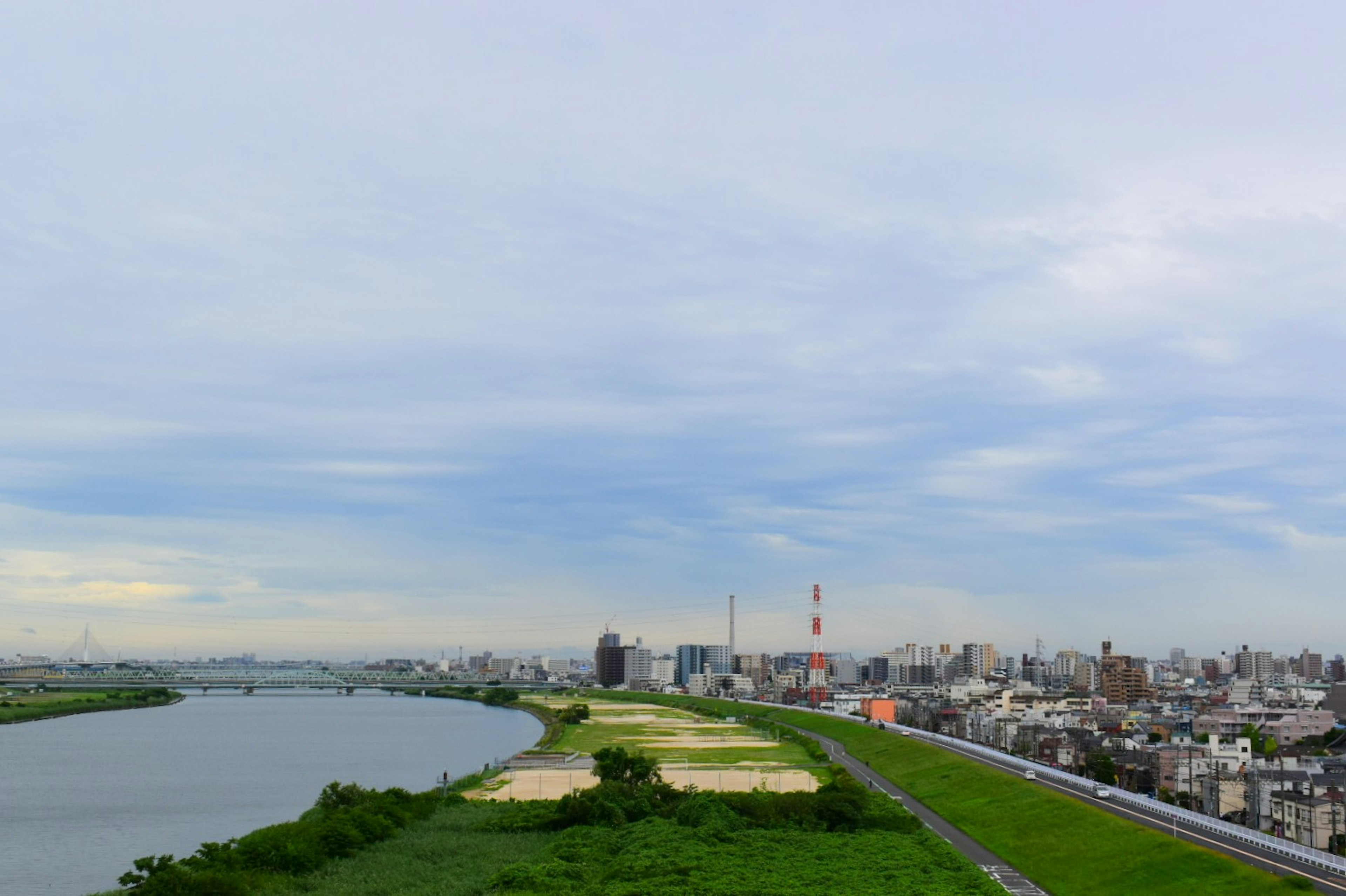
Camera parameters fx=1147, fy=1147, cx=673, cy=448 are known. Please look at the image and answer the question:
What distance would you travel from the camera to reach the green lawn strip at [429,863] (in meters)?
32.2

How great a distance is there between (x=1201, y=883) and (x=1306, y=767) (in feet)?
126

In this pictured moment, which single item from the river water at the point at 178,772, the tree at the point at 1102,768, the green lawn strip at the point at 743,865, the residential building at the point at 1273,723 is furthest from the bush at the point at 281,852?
the residential building at the point at 1273,723

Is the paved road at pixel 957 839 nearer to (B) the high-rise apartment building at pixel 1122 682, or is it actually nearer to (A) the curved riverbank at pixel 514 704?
(A) the curved riverbank at pixel 514 704

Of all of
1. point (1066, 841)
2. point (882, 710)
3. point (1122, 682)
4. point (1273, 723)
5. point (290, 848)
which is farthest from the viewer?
point (1122, 682)

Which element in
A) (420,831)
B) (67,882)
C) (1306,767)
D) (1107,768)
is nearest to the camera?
(67,882)

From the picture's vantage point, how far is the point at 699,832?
39.5 m

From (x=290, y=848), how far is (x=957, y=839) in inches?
935

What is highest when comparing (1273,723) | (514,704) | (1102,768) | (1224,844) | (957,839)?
(1224,844)

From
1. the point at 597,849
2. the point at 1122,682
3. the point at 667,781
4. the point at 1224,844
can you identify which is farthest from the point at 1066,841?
the point at 1122,682

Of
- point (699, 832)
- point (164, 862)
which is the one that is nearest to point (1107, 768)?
point (699, 832)

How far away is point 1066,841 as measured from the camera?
130 ft

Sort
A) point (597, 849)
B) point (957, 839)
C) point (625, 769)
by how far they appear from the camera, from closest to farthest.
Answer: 1. point (597, 849)
2. point (957, 839)
3. point (625, 769)

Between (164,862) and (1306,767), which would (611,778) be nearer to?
(164,862)

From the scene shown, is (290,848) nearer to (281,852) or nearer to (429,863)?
(281,852)
